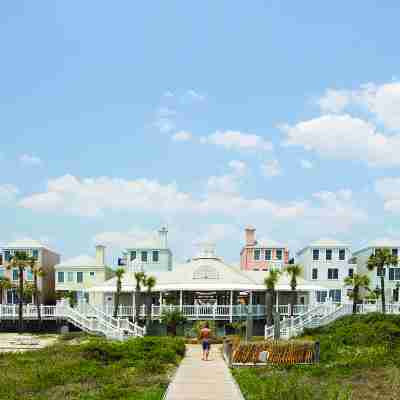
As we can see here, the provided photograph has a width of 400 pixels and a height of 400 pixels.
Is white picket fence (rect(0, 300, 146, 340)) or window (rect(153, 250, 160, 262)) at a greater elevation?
window (rect(153, 250, 160, 262))

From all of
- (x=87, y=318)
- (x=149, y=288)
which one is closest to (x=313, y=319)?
(x=149, y=288)

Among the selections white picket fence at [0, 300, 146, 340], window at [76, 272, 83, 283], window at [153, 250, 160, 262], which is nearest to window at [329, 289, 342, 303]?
window at [153, 250, 160, 262]

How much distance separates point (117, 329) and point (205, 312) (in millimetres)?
7653

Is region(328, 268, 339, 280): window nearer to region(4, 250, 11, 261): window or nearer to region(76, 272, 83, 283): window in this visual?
region(76, 272, 83, 283): window

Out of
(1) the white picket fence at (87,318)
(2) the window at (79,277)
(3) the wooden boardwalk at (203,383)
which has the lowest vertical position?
(1) the white picket fence at (87,318)

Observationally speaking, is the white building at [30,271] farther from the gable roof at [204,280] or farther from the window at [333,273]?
the window at [333,273]

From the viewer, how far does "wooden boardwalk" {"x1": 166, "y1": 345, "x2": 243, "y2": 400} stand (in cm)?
1752

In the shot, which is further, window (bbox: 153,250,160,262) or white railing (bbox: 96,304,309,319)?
window (bbox: 153,250,160,262)

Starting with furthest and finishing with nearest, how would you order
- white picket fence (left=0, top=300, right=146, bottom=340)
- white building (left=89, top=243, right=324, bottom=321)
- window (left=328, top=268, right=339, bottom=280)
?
window (left=328, top=268, right=339, bottom=280) → white building (left=89, top=243, right=324, bottom=321) → white picket fence (left=0, top=300, right=146, bottom=340)

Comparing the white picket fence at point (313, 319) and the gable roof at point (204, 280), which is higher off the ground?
the gable roof at point (204, 280)

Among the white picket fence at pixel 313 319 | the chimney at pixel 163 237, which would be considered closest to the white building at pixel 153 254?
the chimney at pixel 163 237

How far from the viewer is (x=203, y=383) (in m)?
20.3

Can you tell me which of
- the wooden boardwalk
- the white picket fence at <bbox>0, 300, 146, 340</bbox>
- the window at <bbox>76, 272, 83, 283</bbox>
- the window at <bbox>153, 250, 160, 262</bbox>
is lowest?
the white picket fence at <bbox>0, 300, 146, 340</bbox>

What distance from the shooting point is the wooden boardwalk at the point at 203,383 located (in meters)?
17.5
